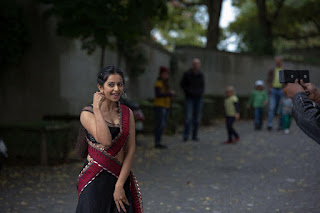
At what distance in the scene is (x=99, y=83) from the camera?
3.35 m

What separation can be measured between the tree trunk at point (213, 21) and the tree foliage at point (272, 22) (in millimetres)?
2394

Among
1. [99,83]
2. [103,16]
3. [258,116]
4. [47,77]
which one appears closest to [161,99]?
[103,16]

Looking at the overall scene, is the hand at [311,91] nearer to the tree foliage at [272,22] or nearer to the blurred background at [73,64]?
the blurred background at [73,64]

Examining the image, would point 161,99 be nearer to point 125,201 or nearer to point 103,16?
point 103,16

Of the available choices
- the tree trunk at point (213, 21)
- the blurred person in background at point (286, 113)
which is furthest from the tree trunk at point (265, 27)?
the blurred person in background at point (286, 113)

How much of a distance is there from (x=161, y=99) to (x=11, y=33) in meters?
3.52

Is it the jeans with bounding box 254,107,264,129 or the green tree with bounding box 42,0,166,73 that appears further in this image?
the jeans with bounding box 254,107,264,129

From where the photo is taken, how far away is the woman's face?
3.30m

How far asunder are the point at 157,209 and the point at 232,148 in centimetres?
514

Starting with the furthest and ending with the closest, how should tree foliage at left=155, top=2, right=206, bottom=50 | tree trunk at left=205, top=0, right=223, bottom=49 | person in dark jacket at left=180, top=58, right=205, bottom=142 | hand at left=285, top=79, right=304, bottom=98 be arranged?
tree foliage at left=155, top=2, right=206, bottom=50 → tree trunk at left=205, top=0, right=223, bottom=49 → person in dark jacket at left=180, top=58, right=205, bottom=142 → hand at left=285, top=79, right=304, bottom=98

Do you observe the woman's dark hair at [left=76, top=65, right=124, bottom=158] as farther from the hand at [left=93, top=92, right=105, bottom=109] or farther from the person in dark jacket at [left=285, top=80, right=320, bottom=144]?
the person in dark jacket at [left=285, top=80, right=320, bottom=144]

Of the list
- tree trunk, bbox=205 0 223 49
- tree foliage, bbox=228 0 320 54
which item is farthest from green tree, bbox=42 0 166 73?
tree foliage, bbox=228 0 320 54

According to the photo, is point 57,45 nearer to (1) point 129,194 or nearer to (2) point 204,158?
(2) point 204,158

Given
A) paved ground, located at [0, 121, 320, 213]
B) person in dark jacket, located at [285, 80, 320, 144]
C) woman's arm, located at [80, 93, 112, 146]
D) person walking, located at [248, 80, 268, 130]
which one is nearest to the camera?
person in dark jacket, located at [285, 80, 320, 144]
